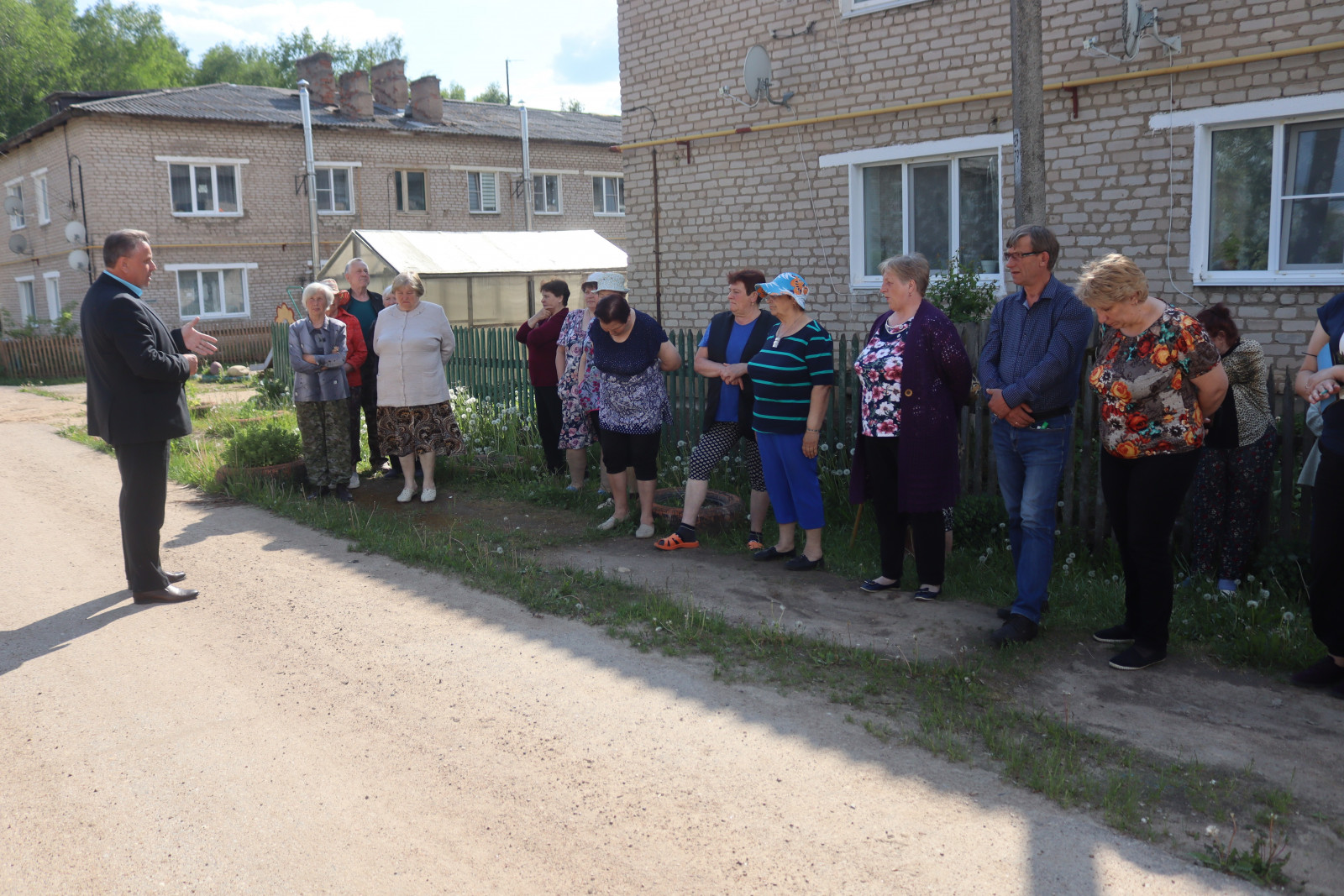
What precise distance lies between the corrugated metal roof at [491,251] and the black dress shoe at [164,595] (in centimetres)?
1346

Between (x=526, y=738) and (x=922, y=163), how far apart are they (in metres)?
7.93

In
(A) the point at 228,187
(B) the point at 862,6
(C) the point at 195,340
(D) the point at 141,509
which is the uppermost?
(A) the point at 228,187

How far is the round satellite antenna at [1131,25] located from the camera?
8297 millimetres

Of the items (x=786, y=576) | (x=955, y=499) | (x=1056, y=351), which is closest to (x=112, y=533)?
(x=786, y=576)

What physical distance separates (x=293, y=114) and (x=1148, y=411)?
97.6 feet

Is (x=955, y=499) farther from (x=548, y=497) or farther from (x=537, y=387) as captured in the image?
(x=537, y=387)

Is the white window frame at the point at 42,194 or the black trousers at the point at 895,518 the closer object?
the black trousers at the point at 895,518

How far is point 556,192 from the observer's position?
34.2m

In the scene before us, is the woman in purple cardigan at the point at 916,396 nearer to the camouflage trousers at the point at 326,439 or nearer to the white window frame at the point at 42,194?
the camouflage trousers at the point at 326,439

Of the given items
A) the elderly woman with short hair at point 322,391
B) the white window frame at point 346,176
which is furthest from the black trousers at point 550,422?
the white window frame at point 346,176

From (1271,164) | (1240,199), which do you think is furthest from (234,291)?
(1271,164)

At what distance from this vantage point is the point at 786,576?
6.08 metres

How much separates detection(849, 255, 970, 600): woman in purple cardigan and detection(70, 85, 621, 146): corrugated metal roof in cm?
2656

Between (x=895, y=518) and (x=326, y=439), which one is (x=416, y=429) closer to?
(x=326, y=439)
